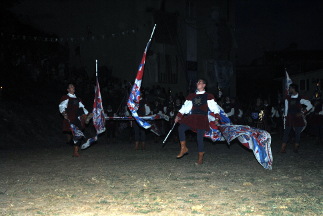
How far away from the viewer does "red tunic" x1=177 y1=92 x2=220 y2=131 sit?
8328 mm

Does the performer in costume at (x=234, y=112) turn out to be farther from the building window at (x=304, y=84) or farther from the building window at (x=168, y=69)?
the building window at (x=304, y=84)

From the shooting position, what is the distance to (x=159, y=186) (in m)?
5.89

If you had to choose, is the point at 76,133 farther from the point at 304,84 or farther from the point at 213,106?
the point at 304,84

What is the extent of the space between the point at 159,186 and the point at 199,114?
2.83 metres

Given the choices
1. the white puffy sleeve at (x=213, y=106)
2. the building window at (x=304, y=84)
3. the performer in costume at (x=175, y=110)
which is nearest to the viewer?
the white puffy sleeve at (x=213, y=106)

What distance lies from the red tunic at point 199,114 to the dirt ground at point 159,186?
2.94 ft

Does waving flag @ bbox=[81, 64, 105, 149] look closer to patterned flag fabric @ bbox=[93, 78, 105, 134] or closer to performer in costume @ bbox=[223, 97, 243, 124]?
patterned flag fabric @ bbox=[93, 78, 105, 134]

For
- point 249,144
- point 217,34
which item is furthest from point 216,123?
point 217,34

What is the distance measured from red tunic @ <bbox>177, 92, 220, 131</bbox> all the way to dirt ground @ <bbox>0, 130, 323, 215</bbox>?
0.89m

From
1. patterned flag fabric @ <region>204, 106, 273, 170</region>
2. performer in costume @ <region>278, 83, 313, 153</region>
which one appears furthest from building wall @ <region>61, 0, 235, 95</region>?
patterned flag fabric @ <region>204, 106, 273, 170</region>

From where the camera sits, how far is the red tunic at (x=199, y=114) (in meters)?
8.33

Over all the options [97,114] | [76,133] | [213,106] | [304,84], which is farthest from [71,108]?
[304,84]

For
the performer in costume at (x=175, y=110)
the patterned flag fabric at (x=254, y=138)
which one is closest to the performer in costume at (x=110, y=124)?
the performer in costume at (x=175, y=110)

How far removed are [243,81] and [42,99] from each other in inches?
1533
